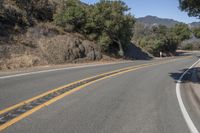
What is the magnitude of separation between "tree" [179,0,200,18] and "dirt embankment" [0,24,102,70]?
39.4 feet

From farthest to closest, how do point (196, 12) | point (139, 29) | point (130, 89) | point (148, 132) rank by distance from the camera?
1. point (139, 29)
2. point (196, 12)
3. point (130, 89)
4. point (148, 132)

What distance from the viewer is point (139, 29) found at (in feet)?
329

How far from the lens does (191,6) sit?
46.5 feet

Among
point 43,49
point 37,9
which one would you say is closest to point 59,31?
point 37,9

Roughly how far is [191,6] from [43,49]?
16.3 m

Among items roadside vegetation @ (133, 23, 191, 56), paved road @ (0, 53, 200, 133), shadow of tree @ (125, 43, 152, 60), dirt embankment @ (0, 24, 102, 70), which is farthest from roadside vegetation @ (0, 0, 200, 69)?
roadside vegetation @ (133, 23, 191, 56)

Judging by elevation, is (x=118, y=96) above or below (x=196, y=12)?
below

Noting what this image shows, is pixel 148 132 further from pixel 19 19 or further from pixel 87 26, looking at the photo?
pixel 87 26

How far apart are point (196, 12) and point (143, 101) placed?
6.31m

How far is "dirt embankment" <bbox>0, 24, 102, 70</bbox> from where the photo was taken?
917 inches

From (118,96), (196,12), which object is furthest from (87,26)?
(118,96)

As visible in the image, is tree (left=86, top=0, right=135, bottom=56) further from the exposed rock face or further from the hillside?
the exposed rock face

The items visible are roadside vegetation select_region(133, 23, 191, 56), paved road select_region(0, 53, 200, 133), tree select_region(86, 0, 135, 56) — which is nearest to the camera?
paved road select_region(0, 53, 200, 133)

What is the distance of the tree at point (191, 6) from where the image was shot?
45.2ft
